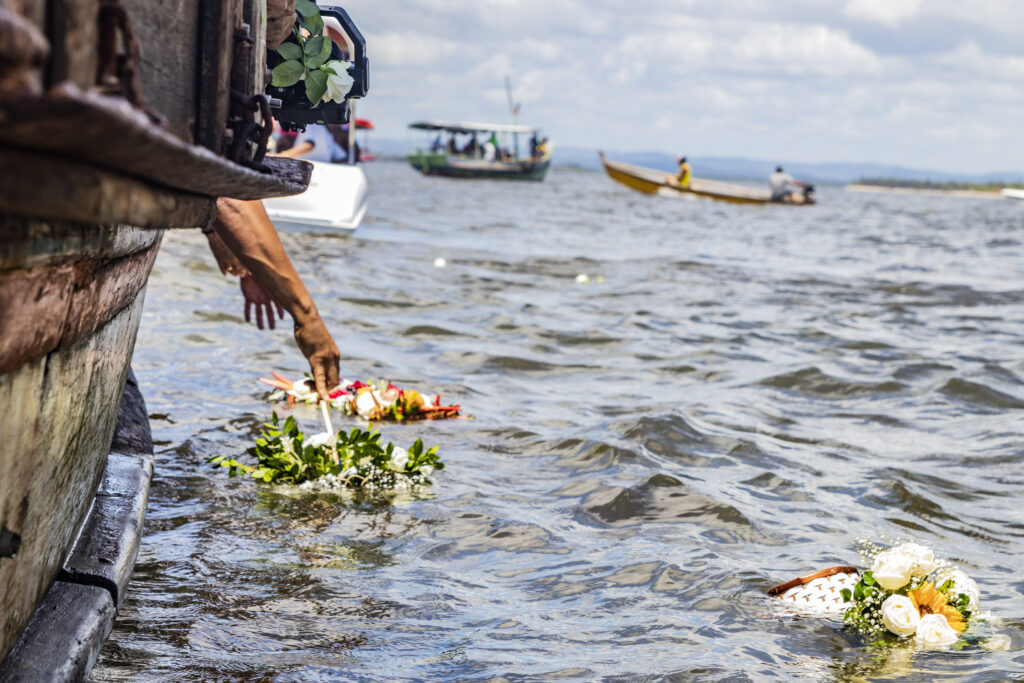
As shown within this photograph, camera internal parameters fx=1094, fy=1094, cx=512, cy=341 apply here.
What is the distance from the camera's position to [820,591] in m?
4.33

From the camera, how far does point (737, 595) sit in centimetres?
451

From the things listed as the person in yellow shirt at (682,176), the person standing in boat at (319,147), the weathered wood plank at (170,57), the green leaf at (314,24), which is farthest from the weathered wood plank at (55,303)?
the person in yellow shirt at (682,176)

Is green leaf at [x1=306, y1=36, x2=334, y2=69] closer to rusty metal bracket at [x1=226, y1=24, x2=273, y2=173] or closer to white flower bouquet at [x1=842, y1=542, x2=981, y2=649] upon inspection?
rusty metal bracket at [x1=226, y1=24, x2=273, y2=173]

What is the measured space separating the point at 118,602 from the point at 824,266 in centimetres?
2033

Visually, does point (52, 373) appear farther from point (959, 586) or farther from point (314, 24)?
point (959, 586)

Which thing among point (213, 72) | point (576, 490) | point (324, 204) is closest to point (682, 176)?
point (324, 204)

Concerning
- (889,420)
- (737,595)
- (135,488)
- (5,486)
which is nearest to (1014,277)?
(889,420)

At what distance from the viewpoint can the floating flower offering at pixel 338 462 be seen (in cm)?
541

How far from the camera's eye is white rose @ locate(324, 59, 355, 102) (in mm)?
3010

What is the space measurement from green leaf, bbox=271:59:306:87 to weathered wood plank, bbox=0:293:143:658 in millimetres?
733

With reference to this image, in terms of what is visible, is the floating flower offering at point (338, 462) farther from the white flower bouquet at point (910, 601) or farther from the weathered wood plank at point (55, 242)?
the weathered wood plank at point (55, 242)

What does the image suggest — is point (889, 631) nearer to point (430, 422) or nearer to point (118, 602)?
point (118, 602)

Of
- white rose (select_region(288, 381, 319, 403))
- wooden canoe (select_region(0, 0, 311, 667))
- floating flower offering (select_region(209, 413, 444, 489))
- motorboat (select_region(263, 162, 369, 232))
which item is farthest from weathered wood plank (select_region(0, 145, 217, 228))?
motorboat (select_region(263, 162, 369, 232))

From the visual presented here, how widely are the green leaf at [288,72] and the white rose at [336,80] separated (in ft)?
0.24
